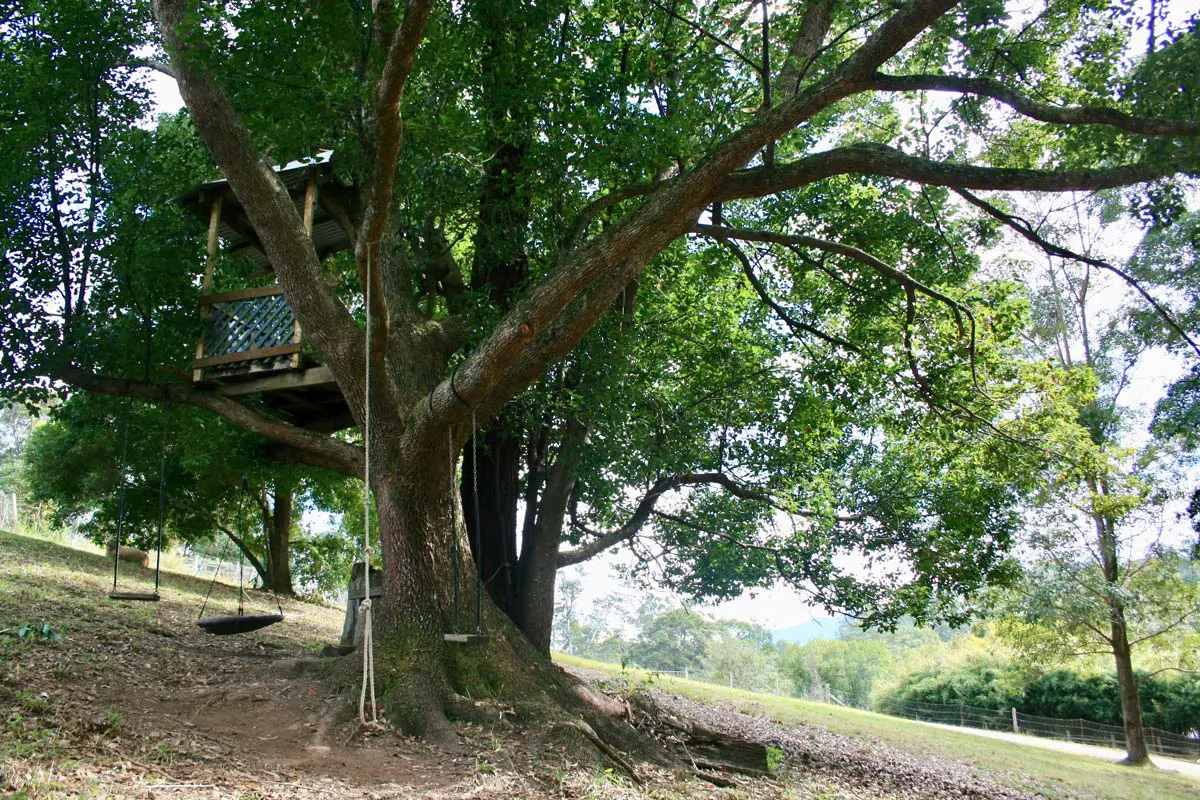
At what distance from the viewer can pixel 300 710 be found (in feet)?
22.3

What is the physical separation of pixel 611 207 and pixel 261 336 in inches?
160

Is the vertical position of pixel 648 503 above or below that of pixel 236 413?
below

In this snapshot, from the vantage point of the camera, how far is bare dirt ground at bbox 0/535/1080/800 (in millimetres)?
5164

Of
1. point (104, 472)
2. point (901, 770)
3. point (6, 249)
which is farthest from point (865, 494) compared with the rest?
point (104, 472)

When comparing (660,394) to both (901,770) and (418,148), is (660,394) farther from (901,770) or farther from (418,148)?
(901,770)

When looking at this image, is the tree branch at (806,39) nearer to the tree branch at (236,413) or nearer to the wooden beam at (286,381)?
the wooden beam at (286,381)

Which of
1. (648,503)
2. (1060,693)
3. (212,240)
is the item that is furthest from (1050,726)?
(212,240)

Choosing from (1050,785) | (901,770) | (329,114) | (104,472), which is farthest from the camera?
(104,472)

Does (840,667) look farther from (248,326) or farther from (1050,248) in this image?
(248,326)

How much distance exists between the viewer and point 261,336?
869 centimetres

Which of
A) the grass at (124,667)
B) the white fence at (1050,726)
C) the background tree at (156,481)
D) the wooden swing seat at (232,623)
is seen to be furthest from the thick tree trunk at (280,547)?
the white fence at (1050,726)

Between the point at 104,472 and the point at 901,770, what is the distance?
16.8m

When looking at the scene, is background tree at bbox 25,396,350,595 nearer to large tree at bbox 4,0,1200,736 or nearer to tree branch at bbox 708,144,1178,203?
large tree at bbox 4,0,1200,736

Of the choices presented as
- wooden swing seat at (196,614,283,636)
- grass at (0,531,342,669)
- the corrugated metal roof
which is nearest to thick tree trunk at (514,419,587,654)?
wooden swing seat at (196,614,283,636)
